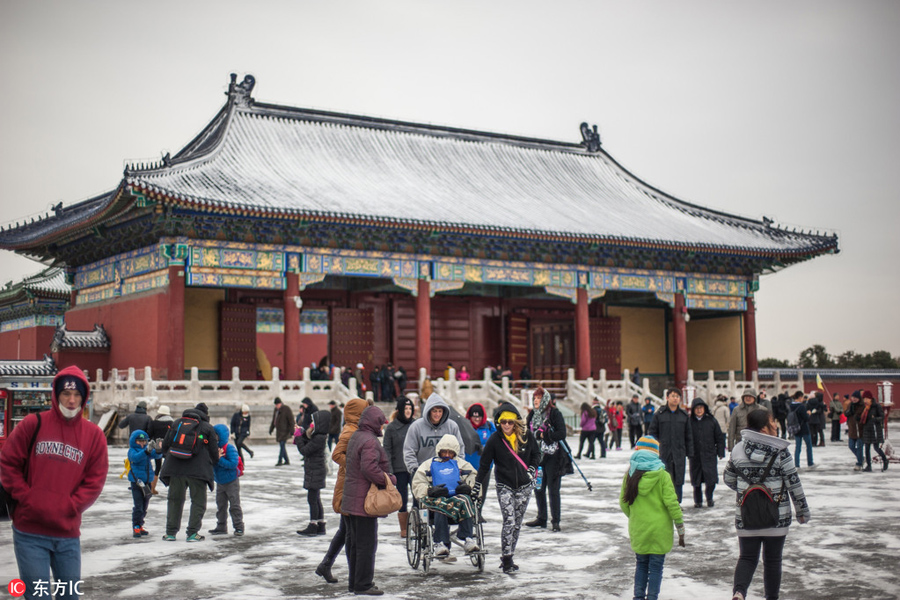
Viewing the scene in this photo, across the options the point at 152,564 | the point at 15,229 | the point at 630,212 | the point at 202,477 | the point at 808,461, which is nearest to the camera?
the point at 152,564

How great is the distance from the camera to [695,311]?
36281 millimetres

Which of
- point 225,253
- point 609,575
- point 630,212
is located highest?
point 630,212

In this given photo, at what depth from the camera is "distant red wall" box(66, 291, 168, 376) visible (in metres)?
25.3

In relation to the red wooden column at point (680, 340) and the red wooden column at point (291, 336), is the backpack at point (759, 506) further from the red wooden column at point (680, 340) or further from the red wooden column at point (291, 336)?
the red wooden column at point (680, 340)

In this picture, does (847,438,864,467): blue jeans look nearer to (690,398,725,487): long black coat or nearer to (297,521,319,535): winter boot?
(690,398,725,487): long black coat

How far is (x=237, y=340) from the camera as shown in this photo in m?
28.1

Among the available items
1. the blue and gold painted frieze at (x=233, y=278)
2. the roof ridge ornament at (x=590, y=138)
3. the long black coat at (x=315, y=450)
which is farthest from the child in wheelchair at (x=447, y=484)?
the roof ridge ornament at (x=590, y=138)

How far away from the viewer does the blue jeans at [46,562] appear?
18.1 feet

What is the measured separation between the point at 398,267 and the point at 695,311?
13.0 metres

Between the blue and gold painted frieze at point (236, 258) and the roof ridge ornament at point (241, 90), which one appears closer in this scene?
the blue and gold painted frieze at point (236, 258)

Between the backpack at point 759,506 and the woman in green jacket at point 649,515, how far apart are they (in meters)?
0.46

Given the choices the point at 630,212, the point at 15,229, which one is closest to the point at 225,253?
the point at 15,229

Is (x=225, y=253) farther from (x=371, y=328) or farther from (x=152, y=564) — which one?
(x=152, y=564)

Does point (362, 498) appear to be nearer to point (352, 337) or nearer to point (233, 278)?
point (233, 278)
